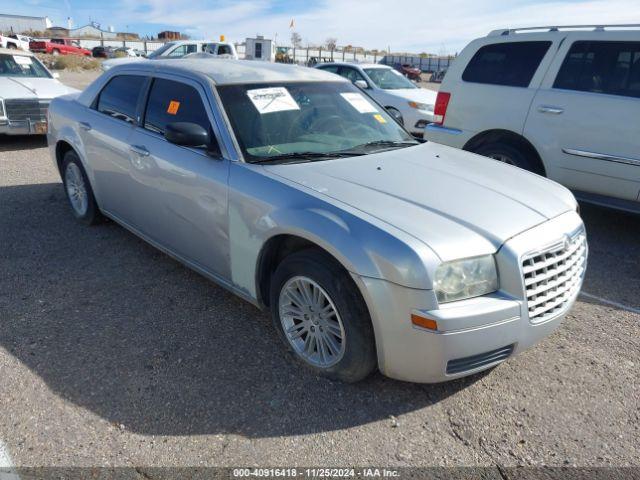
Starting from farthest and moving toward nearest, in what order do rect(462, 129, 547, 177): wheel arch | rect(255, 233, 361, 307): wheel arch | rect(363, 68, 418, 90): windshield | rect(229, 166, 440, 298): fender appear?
rect(363, 68, 418, 90): windshield, rect(462, 129, 547, 177): wheel arch, rect(255, 233, 361, 307): wheel arch, rect(229, 166, 440, 298): fender

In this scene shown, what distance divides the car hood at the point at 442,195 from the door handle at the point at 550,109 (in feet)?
7.06

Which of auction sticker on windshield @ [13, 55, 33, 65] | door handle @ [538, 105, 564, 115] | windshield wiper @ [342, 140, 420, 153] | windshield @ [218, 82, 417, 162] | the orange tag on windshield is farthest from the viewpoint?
auction sticker on windshield @ [13, 55, 33, 65]

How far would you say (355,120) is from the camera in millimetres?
4004

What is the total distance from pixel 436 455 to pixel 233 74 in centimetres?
285

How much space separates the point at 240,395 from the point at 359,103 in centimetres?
248

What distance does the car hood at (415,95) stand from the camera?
10695mm

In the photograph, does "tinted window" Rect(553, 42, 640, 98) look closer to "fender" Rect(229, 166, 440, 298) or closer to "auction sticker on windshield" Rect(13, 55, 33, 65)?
"fender" Rect(229, 166, 440, 298)

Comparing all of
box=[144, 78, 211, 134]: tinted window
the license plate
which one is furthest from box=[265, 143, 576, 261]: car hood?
the license plate

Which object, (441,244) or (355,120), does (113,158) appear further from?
(441,244)

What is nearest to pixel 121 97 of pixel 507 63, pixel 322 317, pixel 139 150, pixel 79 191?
pixel 139 150

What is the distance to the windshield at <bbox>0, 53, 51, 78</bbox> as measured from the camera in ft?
31.0

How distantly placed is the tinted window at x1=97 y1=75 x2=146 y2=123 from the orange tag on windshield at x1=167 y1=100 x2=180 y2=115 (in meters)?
0.51

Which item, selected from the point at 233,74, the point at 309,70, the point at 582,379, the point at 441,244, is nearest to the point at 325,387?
the point at 441,244

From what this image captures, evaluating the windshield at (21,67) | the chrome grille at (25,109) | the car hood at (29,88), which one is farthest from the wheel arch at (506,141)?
the windshield at (21,67)
